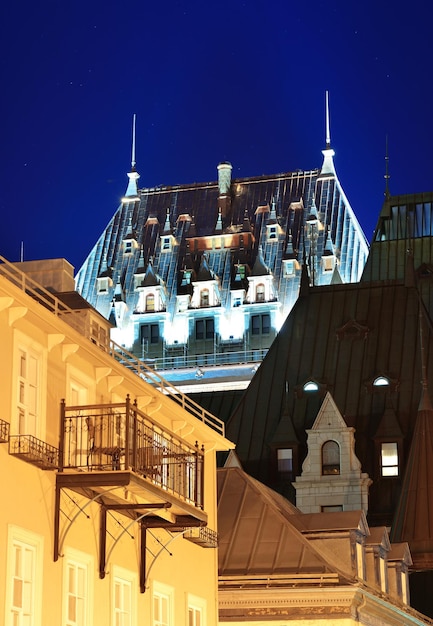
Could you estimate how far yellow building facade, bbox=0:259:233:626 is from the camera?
25969 millimetres

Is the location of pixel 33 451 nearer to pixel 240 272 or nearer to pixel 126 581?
pixel 126 581

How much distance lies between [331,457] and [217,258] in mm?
79368

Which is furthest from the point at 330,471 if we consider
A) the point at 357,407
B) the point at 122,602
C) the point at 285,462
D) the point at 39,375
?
the point at 39,375

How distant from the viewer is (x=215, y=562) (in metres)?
36.8

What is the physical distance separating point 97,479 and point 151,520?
4832mm

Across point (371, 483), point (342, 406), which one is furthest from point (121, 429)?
point (342, 406)

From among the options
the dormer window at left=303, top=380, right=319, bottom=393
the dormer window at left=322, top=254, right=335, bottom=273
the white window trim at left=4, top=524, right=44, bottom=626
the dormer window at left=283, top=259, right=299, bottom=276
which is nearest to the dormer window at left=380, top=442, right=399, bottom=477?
the dormer window at left=303, top=380, right=319, bottom=393

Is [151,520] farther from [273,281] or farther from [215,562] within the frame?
[273,281]

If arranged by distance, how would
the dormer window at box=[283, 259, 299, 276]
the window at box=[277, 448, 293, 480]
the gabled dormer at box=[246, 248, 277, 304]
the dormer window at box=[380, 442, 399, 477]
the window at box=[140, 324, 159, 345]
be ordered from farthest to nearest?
the dormer window at box=[283, 259, 299, 276] → the gabled dormer at box=[246, 248, 277, 304] → the window at box=[140, 324, 159, 345] → the window at box=[277, 448, 293, 480] → the dormer window at box=[380, 442, 399, 477]

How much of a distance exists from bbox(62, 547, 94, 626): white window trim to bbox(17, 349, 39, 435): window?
234 centimetres

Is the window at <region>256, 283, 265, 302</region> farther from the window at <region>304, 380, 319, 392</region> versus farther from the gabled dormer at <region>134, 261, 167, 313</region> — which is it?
the window at <region>304, 380, 319, 392</region>

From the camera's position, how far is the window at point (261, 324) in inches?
5330

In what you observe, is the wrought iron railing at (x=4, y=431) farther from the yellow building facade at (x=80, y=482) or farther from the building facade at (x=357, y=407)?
the building facade at (x=357, y=407)

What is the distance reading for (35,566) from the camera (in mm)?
A: 26219
